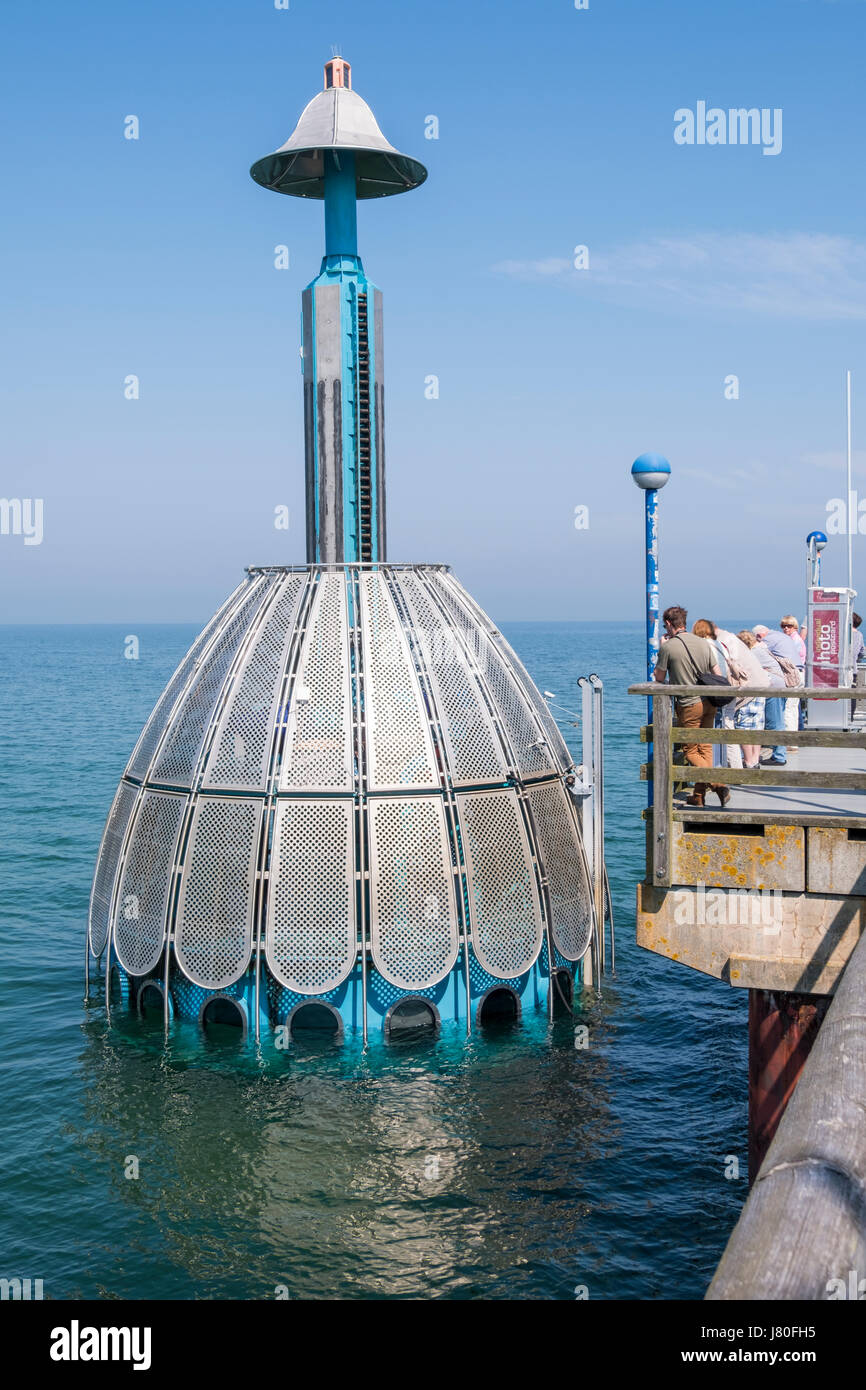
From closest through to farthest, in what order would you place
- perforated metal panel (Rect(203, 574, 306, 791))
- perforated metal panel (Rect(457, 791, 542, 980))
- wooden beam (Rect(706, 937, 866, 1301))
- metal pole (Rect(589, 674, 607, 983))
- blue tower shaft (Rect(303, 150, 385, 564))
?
1. wooden beam (Rect(706, 937, 866, 1301))
2. perforated metal panel (Rect(457, 791, 542, 980))
3. perforated metal panel (Rect(203, 574, 306, 791))
4. blue tower shaft (Rect(303, 150, 385, 564))
5. metal pole (Rect(589, 674, 607, 983))

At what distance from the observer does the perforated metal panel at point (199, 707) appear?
1964cm

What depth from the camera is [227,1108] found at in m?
17.1

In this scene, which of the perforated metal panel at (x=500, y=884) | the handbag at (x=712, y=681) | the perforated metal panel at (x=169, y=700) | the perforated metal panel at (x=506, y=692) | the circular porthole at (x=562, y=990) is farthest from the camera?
the perforated metal panel at (x=169, y=700)

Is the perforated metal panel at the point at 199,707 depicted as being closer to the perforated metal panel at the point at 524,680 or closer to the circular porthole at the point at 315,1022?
the perforated metal panel at the point at 524,680

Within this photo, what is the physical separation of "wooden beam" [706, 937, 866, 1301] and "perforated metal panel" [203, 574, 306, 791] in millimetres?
12871

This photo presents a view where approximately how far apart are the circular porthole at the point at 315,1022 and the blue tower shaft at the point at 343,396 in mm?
7509

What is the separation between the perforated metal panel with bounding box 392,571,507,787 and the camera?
754 inches

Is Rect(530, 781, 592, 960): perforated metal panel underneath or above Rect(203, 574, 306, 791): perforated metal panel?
underneath

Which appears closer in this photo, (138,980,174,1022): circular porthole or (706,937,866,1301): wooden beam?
(706,937,866,1301): wooden beam

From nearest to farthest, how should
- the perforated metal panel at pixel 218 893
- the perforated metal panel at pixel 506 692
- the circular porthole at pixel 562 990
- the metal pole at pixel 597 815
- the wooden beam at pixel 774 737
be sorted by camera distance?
the wooden beam at pixel 774 737
the perforated metal panel at pixel 218 893
the circular porthole at pixel 562 990
the perforated metal panel at pixel 506 692
the metal pole at pixel 597 815

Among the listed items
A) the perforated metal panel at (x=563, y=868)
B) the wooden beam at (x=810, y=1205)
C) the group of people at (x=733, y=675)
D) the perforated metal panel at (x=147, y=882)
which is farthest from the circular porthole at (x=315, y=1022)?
the wooden beam at (x=810, y=1205)

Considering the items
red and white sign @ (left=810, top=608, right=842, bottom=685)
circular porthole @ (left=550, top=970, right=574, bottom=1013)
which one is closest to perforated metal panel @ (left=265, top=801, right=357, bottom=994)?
circular porthole @ (left=550, top=970, right=574, bottom=1013)

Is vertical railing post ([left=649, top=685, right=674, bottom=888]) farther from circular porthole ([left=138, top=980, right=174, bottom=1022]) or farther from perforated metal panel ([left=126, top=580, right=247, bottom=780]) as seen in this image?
perforated metal panel ([left=126, top=580, right=247, bottom=780])
